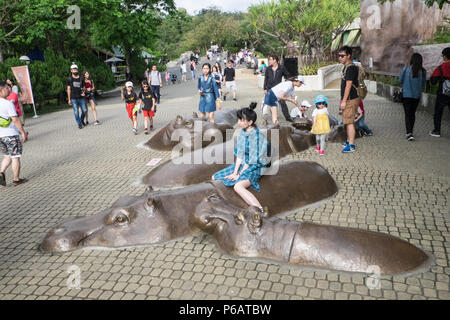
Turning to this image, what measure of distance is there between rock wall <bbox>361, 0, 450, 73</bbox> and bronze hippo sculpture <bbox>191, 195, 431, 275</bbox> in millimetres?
13475

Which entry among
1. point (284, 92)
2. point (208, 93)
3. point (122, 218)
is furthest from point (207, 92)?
point (122, 218)

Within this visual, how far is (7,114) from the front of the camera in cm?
638

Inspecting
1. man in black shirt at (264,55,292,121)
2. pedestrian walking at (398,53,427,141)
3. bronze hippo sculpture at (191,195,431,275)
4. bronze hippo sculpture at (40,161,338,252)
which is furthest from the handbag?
pedestrian walking at (398,53,427,141)

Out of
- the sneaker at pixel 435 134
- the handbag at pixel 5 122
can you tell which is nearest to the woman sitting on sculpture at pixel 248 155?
the handbag at pixel 5 122

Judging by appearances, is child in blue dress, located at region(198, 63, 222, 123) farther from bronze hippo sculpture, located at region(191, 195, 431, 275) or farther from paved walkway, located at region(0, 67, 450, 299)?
bronze hippo sculpture, located at region(191, 195, 431, 275)

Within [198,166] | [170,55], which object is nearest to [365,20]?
[198,166]

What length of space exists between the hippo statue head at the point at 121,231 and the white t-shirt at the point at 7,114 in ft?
10.5

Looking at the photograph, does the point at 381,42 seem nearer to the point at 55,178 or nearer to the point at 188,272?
the point at 55,178

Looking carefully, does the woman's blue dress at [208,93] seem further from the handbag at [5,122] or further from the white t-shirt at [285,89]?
the handbag at [5,122]

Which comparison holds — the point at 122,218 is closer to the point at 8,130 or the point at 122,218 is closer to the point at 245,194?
the point at 245,194

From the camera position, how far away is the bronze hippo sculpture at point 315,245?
342cm

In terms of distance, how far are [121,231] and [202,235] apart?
0.95 m

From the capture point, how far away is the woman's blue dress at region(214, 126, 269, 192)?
15.0 feet

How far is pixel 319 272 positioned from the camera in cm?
349
